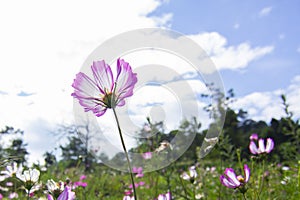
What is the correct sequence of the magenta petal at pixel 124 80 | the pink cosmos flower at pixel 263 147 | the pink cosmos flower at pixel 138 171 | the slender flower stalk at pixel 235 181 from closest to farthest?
the magenta petal at pixel 124 80
the slender flower stalk at pixel 235 181
the pink cosmos flower at pixel 263 147
the pink cosmos flower at pixel 138 171

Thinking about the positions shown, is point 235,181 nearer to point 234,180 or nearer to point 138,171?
point 234,180

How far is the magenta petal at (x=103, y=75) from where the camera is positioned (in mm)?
756

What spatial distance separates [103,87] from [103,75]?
0.10ft

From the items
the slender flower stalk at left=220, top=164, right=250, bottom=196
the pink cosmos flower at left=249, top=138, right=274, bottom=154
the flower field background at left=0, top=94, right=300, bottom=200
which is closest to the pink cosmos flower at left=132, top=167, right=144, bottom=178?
the flower field background at left=0, top=94, right=300, bottom=200

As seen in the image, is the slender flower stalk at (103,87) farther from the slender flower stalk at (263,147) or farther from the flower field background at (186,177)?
the slender flower stalk at (263,147)

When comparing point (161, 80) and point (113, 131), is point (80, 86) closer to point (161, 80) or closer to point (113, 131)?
point (113, 131)

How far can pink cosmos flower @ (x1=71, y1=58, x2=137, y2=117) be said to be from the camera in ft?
2.44

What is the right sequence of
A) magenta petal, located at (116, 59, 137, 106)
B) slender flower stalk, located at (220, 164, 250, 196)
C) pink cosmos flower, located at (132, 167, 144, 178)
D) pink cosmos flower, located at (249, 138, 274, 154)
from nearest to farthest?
magenta petal, located at (116, 59, 137, 106)
slender flower stalk, located at (220, 164, 250, 196)
pink cosmos flower, located at (249, 138, 274, 154)
pink cosmos flower, located at (132, 167, 144, 178)

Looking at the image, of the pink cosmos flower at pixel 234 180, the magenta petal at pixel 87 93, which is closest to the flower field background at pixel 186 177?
the pink cosmos flower at pixel 234 180

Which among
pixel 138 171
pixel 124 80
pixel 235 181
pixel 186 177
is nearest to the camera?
pixel 124 80

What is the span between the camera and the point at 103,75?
761 mm

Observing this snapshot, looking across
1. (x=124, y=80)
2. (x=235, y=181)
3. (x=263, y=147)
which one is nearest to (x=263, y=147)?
(x=263, y=147)

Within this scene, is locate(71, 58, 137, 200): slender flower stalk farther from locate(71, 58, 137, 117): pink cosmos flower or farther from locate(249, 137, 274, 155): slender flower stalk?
locate(249, 137, 274, 155): slender flower stalk

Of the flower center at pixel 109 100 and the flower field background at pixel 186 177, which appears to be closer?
the flower center at pixel 109 100
